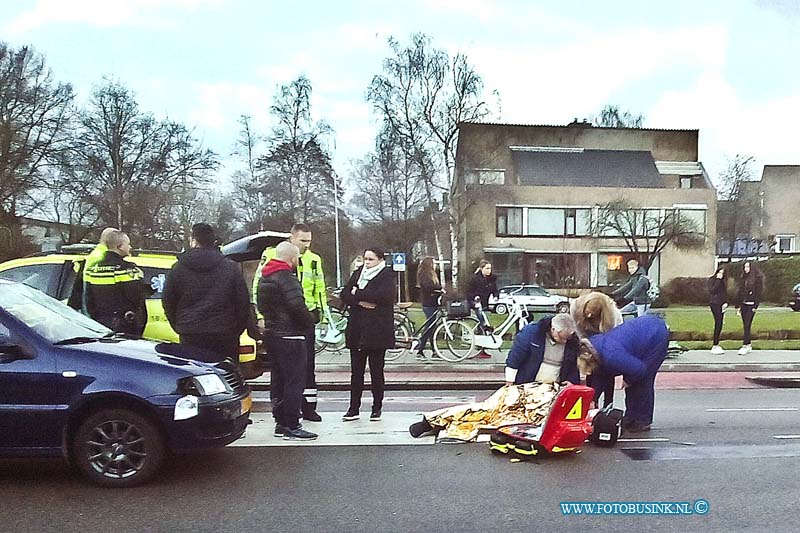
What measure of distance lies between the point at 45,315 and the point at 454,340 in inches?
335

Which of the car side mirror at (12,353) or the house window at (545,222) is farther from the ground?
the house window at (545,222)

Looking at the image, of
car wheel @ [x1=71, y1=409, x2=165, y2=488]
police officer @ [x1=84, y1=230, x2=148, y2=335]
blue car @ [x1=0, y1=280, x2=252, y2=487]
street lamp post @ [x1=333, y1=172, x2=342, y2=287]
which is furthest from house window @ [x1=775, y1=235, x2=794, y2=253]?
car wheel @ [x1=71, y1=409, x2=165, y2=488]

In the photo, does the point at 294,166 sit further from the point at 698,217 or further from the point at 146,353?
the point at 146,353

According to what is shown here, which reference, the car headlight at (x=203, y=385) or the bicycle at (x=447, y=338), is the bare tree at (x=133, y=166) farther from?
the car headlight at (x=203, y=385)

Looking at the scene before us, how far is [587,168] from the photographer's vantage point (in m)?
49.8

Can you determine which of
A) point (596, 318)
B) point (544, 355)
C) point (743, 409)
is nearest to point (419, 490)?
point (544, 355)

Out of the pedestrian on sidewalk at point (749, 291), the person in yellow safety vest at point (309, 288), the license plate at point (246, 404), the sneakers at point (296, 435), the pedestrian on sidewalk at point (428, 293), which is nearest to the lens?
the license plate at point (246, 404)

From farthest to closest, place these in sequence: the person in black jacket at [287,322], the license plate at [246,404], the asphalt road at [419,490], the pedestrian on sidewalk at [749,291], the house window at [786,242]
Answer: the house window at [786,242] < the pedestrian on sidewalk at [749,291] < the person in black jacket at [287,322] < the license plate at [246,404] < the asphalt road at [419,490]

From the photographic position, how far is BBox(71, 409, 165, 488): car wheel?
541cm

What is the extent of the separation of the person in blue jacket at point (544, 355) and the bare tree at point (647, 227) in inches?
1455

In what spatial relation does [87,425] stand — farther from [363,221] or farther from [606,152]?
[606,152]

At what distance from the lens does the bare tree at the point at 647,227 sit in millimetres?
42656

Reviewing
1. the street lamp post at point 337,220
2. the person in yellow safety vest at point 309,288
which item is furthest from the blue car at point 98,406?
the street lamp post at point 337,220

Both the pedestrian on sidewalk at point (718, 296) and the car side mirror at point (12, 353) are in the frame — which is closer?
the car side mirror at point (12, 353)
